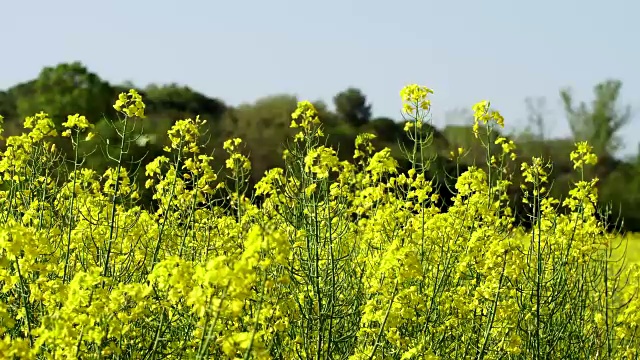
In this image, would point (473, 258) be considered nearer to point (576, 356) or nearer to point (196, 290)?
point (576, 356)

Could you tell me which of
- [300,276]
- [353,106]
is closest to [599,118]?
[353,106]

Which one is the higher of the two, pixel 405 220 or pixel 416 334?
pixel 405 220

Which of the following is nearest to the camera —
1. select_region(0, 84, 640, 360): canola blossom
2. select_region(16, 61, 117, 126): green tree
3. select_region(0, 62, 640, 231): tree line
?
select_region(0, 84, 640, 360): canola blossom

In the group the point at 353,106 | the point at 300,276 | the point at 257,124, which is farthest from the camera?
the point at 353,106

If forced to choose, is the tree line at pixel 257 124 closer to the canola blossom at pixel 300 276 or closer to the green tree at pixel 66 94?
the green tree at pixel 66 94

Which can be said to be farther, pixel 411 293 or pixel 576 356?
pixel 576 356

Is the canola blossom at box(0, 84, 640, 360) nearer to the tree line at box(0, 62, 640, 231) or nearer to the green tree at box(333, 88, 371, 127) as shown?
the tree line at box(0, 62, 640, 231)

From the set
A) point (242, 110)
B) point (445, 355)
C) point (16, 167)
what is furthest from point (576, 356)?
point (242, 110)

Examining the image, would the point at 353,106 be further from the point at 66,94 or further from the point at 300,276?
the point at 300,276

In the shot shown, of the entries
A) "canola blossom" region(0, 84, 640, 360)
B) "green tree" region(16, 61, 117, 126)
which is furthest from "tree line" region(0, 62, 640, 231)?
"canola blossom" region(0, 84, 640, 360)

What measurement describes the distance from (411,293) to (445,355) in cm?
126

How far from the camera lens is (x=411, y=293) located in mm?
3879

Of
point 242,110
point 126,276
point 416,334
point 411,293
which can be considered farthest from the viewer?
point 242,110

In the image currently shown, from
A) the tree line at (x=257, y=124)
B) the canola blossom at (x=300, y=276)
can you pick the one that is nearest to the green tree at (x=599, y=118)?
the tree line at (x=257, y=124)
